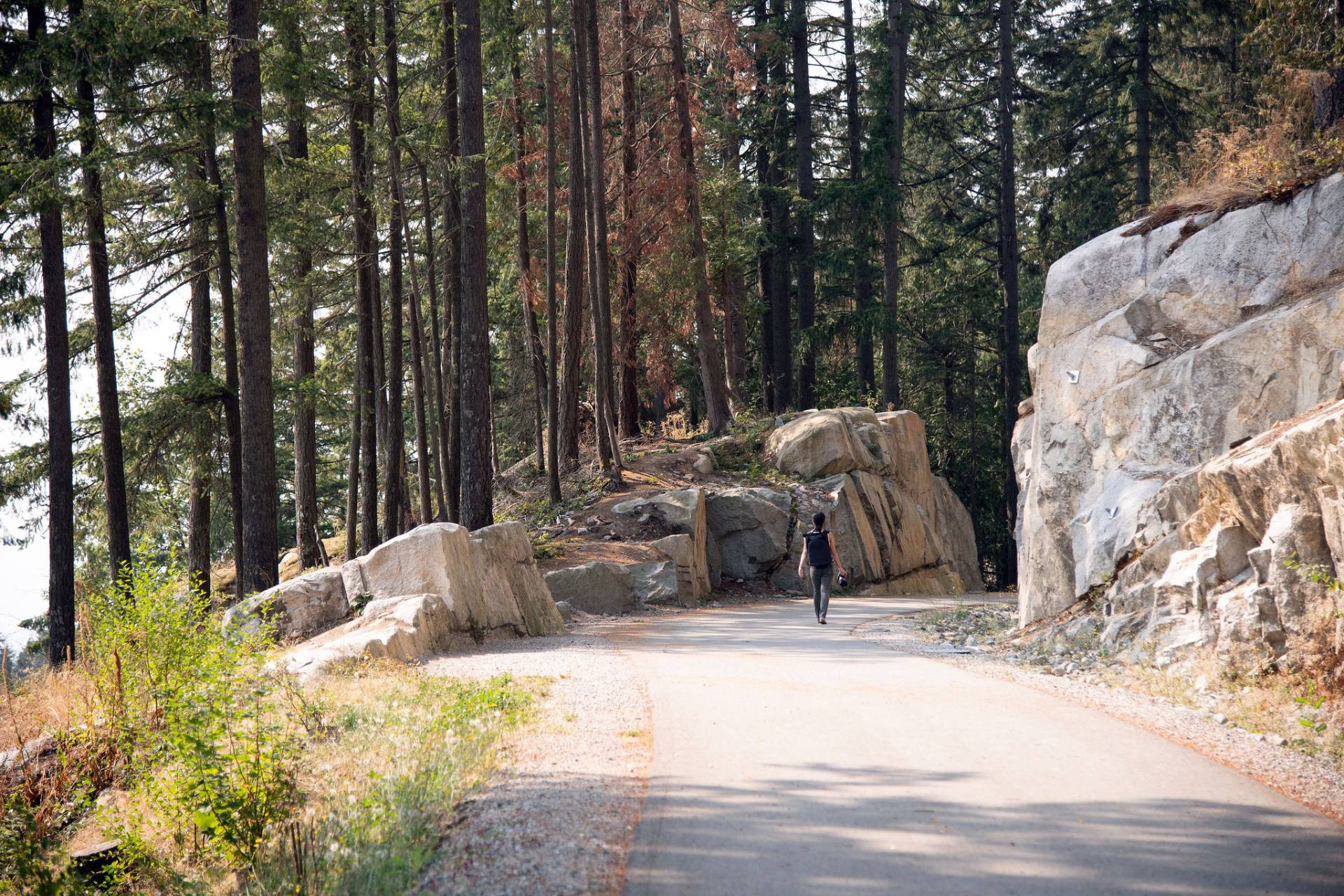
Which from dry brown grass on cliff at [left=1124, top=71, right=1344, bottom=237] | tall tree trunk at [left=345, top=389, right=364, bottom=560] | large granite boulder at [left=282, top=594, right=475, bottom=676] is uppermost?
dry brown grass on cliff at [left=1124, top=71, right=1344, bottom=237]

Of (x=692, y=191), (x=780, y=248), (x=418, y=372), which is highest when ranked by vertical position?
(x=692, y=191)

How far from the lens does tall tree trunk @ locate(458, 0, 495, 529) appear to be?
1775cm

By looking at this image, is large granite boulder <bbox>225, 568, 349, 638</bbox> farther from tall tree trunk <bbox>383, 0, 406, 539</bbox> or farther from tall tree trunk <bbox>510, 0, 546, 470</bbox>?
tall tree trunk <bbox>510, 0, 546, 470</bbox>

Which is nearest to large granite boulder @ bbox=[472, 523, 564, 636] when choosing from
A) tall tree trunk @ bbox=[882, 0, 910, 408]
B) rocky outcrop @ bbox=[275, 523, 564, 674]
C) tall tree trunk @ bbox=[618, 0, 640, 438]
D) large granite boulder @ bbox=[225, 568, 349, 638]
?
rocky outcrop @ bbox=[275, 523, 564, 674]

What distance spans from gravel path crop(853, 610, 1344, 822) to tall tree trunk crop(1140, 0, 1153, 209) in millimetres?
24107

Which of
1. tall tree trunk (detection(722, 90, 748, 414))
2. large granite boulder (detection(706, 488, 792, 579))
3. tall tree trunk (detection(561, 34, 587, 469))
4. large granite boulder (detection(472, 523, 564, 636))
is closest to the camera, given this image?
large granite boulder (detection(472, 523, 564, 636))

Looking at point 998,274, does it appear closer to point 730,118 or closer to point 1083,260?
point 730,118

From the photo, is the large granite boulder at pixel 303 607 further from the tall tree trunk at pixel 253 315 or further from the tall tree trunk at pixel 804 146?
the tall tree trunk at pixel 804 146

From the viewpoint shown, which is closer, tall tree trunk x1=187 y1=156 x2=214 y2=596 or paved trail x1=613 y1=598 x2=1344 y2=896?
paved trail x1=613 y1=598 x2=1344 y2=896

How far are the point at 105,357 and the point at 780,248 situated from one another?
20.2 m

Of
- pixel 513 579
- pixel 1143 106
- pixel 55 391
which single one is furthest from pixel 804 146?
pixel 55 391

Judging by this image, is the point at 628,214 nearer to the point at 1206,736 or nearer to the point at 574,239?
the point at 574,239

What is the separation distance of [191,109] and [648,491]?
470 inches

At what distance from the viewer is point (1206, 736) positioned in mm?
6645
